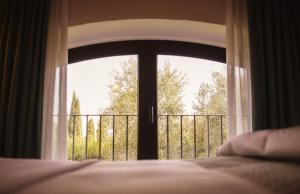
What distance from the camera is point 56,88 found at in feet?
7.47

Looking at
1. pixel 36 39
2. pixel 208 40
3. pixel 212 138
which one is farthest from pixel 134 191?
pixel 212 138

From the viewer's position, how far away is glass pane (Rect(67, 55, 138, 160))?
3018 millimetres

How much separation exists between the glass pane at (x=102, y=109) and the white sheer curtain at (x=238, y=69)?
3.72 ft

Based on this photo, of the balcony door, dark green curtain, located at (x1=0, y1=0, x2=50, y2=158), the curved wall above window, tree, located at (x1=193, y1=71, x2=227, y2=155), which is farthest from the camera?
tree, located at (x1=193, y1=71, x2=227, y2=155)

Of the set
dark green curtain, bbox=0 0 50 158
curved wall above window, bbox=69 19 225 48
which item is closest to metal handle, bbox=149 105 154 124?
curved wall above window, bbox=69 19 225 48

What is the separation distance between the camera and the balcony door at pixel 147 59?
262cm

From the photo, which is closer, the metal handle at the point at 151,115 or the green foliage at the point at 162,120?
the metal handle at the point at 151,115

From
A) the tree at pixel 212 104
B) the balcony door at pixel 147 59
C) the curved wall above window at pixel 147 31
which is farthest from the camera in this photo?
the tree at pixel 212 104

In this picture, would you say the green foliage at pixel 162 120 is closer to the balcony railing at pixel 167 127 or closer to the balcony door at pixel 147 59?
the balcony railing at pixel 167 127

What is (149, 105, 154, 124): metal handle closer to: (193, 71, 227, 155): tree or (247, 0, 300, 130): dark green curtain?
(193, 71, 227, 155): tree

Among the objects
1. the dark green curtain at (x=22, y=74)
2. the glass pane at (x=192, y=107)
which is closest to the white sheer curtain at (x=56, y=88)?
the dark green curtain at (x=22, y=74)

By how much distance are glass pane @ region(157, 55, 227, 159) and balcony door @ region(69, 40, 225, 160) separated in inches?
5.8

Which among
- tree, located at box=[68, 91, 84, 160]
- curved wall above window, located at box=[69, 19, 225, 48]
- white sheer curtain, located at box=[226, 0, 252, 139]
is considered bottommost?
tree, located at box=[68, 91, 84, 160]

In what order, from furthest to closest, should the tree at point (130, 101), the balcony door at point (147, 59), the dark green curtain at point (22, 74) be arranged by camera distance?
the tree at point (130, 101)
the balcony door at point (147, 59)
the dark green curtain at point (22, 74)
